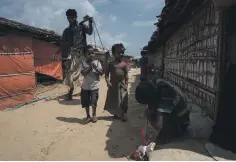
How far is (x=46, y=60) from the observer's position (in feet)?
37.0

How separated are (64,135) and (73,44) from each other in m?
4.37

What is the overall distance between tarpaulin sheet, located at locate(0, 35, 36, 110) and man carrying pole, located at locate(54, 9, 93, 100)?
139 cm

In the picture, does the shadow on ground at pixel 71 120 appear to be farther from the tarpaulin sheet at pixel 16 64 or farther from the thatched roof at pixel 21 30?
the thatched roof at pixel 21 30

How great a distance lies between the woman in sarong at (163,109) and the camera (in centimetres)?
347

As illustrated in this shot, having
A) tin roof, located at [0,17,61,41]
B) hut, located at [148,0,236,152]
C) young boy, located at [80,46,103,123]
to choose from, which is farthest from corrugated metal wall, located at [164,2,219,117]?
tin roof, located at [0,17,61,41]

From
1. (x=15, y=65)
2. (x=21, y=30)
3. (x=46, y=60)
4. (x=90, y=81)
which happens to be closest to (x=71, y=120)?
(x=90, y=81)

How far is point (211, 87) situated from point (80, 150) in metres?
2.50

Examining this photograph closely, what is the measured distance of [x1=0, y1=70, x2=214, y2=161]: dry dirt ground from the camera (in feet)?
13.0

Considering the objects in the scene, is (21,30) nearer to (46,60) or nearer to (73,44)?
(73,44)

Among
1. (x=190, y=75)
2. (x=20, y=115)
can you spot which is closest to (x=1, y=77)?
(x=20, y=115)

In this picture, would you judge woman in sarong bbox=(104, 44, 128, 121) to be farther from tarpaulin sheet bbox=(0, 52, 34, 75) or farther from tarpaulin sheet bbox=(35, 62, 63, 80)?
tarpaulin sheet bbox=(35, 62, 63, 80)

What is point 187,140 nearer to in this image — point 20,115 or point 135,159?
point 135,159

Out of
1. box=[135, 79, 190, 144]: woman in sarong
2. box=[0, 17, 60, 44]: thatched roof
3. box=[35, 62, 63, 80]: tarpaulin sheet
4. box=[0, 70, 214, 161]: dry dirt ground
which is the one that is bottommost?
box=[0, 70, 214, 161]: dry dirt ground

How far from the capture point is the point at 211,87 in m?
4.05
